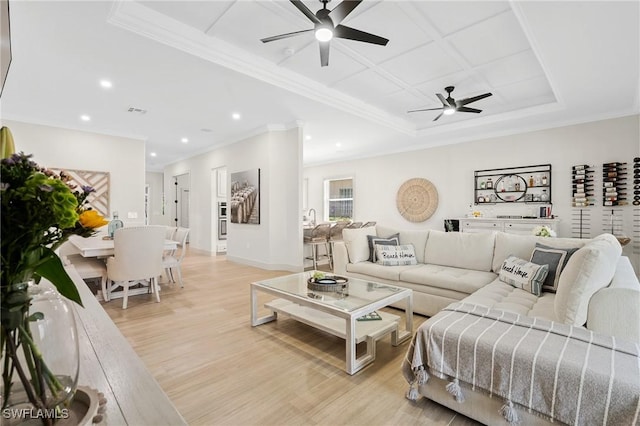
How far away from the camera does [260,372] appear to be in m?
2.26

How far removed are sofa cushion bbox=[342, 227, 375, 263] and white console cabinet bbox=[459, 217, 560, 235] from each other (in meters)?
3.26

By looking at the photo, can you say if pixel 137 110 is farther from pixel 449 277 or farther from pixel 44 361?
pixel 44 361

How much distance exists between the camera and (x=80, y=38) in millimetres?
3025

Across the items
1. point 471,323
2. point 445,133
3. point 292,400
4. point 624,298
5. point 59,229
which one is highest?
point 445,133

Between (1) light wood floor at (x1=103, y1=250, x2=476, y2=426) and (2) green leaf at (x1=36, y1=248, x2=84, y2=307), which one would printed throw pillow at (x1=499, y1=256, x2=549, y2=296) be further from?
(2) green leaf at (x1=36, y1=248, x2=84, y2=307)

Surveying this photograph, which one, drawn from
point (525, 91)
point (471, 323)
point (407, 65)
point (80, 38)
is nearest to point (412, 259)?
point (471, 323)

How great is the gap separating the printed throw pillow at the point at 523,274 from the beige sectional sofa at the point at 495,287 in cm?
7

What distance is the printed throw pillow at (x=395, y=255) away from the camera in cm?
391

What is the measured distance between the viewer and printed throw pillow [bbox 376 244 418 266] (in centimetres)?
391

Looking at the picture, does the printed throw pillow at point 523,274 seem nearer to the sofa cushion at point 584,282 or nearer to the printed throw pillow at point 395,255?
the sofa cushion at point 584,282

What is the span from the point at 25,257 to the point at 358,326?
2379 millimetres

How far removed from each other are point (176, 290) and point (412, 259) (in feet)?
11.1

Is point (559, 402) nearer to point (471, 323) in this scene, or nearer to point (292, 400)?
point (471, 323)

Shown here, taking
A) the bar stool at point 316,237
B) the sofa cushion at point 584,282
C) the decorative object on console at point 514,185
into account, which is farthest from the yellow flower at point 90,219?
the decorative object on console at point 514,185
